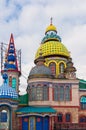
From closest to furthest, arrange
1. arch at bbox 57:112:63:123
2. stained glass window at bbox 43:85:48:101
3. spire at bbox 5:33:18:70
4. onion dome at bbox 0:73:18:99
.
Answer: onion dome at bbox 0:73:18:99 < stained glass window at bbox 43:85:48:101 < arch at bbox 57:112:63:123 < spire at bbox 5:33:18:70

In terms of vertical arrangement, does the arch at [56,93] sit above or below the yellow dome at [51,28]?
below

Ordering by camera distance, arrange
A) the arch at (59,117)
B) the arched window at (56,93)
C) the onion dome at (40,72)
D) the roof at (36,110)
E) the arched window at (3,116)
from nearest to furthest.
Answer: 1. the arched window at (3,116)
2. the roof at (36,110)
3. the arch at (59,117)
4. the onion dome at (40,72)
5. the arched window at (56,93)

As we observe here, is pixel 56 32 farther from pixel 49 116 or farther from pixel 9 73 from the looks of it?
pixel 49 116

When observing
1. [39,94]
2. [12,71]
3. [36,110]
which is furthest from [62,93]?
[12,71]

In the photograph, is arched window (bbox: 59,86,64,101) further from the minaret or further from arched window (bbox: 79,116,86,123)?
the minaret

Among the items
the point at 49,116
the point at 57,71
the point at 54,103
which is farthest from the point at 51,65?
the point at 49,116

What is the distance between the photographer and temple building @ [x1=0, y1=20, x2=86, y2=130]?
4550 centimetres

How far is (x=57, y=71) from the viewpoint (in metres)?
56.8

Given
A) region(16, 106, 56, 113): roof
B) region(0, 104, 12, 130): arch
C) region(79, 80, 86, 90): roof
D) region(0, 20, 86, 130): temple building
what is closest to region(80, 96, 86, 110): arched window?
region(0, 20, 86, 130): temple building

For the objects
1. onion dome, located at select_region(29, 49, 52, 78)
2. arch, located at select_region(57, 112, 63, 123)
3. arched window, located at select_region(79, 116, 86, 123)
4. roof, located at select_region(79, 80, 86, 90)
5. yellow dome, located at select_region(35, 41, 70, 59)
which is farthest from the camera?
yellow dome, located at select_region(35, 41, 70, 59)

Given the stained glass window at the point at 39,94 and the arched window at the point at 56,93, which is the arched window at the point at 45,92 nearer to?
the stained glass window at the point at 39,94

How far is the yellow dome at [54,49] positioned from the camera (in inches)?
2253

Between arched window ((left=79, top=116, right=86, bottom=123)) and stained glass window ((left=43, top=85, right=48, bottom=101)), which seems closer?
stained glass window ((left=43, top=85, right=48, bottom=101))

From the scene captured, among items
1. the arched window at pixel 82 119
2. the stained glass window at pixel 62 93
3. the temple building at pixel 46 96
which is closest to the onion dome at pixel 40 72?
the temple building at pixel 46 96
